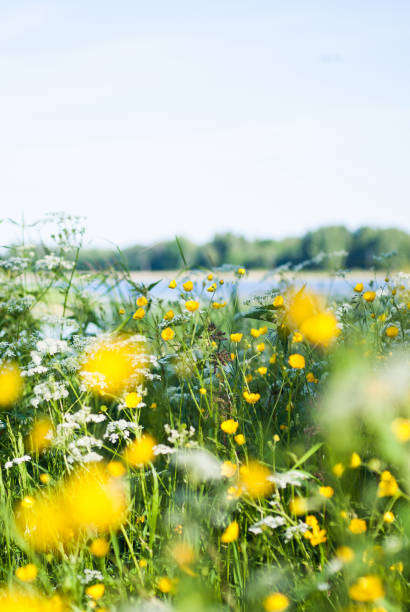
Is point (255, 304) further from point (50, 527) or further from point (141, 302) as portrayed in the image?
point (50, 527)

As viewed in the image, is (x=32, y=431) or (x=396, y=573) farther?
(x=32, y=431)

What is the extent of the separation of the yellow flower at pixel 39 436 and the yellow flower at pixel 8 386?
0.76ft

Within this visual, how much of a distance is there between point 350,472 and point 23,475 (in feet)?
3.19

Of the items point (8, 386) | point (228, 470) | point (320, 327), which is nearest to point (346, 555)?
point (228, 470)

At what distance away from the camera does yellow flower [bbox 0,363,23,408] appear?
229cm

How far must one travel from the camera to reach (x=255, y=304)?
227 cm

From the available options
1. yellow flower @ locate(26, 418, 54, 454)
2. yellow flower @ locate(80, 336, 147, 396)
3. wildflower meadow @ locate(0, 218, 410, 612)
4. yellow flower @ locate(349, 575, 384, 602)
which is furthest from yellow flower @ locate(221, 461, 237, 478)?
yellow flower @ locate(26, 418, 54, 454)

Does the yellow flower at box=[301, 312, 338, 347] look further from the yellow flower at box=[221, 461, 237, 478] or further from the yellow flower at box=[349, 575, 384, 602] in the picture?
the yellow flower at box=[349, 575, 384, 602]

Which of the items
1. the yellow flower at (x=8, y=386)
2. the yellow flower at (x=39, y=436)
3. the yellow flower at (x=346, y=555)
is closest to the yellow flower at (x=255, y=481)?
the yellow flower at (x=346, y=555)

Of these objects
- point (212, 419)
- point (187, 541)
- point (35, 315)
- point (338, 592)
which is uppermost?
point (35, 315)

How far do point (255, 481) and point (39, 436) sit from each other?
954 mm

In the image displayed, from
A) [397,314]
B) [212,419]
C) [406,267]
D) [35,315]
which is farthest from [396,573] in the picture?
[35,315]

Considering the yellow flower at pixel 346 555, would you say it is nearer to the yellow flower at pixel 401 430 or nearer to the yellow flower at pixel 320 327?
the yellow flower at pixel 401 430

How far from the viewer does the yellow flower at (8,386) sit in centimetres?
229
